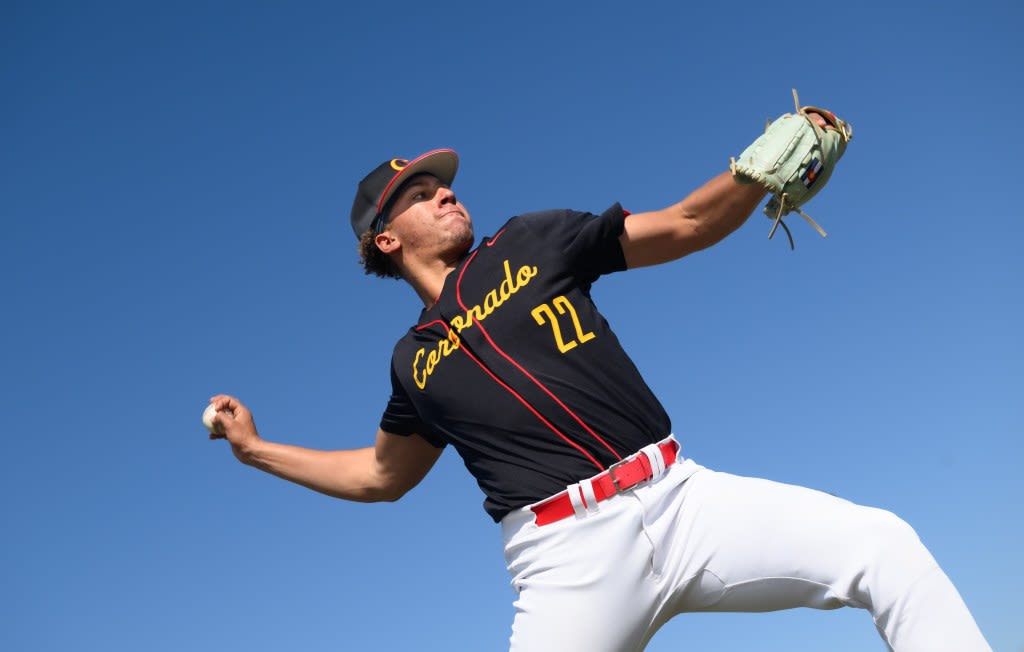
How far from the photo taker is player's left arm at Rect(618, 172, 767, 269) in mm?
4336

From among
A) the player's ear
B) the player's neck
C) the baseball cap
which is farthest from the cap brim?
the player's neck

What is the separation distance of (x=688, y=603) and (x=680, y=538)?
1.07 ft

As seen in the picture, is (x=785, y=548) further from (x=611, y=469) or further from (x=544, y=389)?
(x=544, y=389)

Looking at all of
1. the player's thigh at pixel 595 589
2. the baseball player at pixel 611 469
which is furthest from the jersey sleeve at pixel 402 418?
the player's thigh at pixel 595 589

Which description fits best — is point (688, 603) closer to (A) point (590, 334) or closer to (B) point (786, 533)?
(B) point (786, 533)

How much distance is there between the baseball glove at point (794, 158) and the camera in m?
4.23

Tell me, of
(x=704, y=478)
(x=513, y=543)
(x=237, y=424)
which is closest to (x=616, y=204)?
(x=704, y=478)

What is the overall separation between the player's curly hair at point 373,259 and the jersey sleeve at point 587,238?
4.44 ft

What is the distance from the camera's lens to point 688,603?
415 centimetres

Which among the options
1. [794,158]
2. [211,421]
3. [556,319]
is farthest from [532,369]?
[211,421]

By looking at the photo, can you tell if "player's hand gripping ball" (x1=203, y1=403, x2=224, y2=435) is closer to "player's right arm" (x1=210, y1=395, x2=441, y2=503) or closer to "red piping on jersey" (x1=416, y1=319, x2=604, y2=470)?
"player's right arm" (x1=210, y1=395, x2=441, y2=503)

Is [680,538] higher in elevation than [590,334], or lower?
lower

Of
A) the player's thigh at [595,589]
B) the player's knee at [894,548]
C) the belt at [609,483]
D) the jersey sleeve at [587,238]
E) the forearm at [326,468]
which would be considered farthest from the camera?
the forearm at [326,468]

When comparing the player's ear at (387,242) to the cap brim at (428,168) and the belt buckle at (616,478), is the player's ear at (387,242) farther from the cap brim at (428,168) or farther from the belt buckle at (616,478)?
the belt buckle at (616,478)
